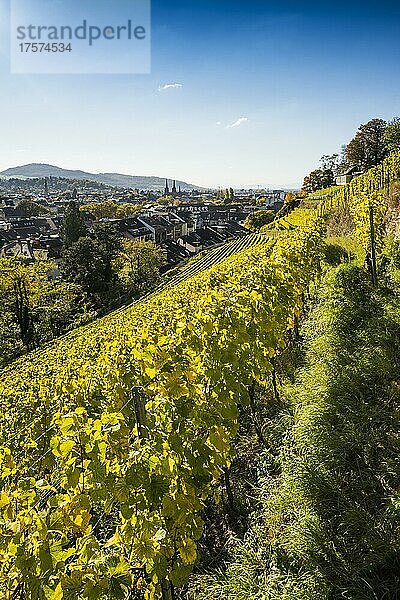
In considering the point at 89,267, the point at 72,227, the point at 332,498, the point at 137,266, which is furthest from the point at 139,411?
the point at 72,227

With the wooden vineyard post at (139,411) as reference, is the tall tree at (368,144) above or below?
above

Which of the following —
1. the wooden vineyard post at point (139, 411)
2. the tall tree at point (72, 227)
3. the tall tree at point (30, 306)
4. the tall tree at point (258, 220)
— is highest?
the tall tree at point (258, 220)

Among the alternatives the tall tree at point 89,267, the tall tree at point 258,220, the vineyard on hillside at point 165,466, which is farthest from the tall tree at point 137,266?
the vineyard on hillside at point 165,466

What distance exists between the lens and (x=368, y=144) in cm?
4778

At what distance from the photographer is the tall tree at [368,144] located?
4644 centimetres

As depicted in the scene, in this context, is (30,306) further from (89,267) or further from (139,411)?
(139,411)

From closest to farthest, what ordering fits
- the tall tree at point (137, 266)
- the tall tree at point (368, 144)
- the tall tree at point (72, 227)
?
the tall tree at point (137, 266), the tall tree at point (72, 227), the tall tree at point (368, 144)

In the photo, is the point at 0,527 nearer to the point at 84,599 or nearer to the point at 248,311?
the point at 84,599

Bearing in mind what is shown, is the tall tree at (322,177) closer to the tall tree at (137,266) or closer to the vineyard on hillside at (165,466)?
the tall tree at (137,266)

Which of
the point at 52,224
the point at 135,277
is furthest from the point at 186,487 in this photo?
the point at 52,224

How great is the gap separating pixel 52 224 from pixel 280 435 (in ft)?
234

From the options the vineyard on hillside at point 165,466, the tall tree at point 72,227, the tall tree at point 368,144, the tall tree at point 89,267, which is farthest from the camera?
the tall tree at point 368,144

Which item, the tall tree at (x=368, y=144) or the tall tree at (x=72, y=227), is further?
the tall tree at (x=368, y=144)

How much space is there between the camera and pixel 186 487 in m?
2.95
